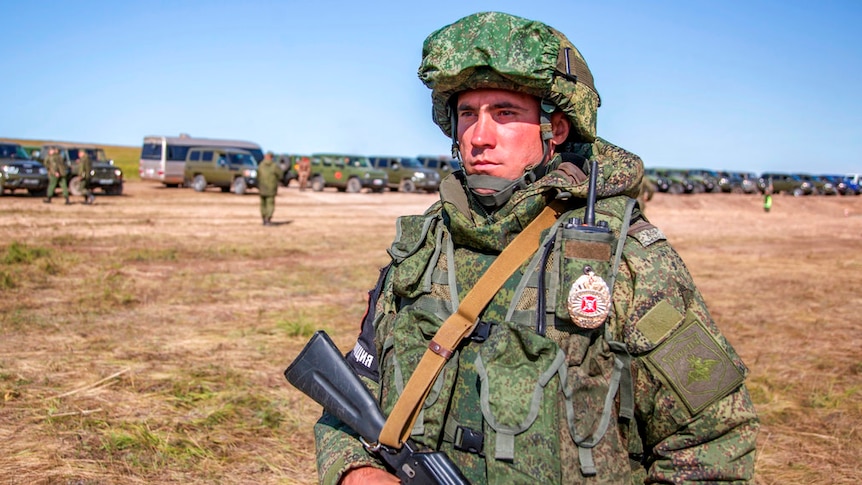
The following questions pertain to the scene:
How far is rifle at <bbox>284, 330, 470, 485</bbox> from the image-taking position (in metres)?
1.80

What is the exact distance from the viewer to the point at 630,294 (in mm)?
1763

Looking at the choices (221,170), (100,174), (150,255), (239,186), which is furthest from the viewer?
(221,170)

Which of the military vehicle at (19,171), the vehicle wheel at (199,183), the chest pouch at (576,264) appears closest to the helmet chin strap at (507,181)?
Result: the chest pouch at (576,264)

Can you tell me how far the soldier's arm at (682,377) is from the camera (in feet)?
5.61

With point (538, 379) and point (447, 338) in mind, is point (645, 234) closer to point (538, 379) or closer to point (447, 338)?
Result: point (538, 379)

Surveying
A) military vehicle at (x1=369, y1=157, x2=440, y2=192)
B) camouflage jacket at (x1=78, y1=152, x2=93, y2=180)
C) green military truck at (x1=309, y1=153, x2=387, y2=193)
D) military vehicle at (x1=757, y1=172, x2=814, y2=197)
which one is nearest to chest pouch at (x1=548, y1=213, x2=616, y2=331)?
camouflage jacket at (x1=78, y1=152, x2=93, y2=180)

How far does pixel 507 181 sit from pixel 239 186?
28307 mm

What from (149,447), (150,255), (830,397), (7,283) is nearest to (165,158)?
(150,255)

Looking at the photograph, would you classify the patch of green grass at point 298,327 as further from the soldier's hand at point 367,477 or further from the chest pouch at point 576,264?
the chest pouch at point 576,264

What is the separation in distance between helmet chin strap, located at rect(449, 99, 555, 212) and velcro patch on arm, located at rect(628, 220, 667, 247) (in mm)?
338

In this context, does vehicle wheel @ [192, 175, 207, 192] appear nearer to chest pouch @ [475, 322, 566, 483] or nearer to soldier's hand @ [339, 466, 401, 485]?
soldier's hand @ [339, 466, 401, 485]

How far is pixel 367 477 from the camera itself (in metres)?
1.92

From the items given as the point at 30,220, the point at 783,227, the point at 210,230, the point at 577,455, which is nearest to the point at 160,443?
the point at 577,455

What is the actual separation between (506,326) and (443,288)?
11.0 inches
